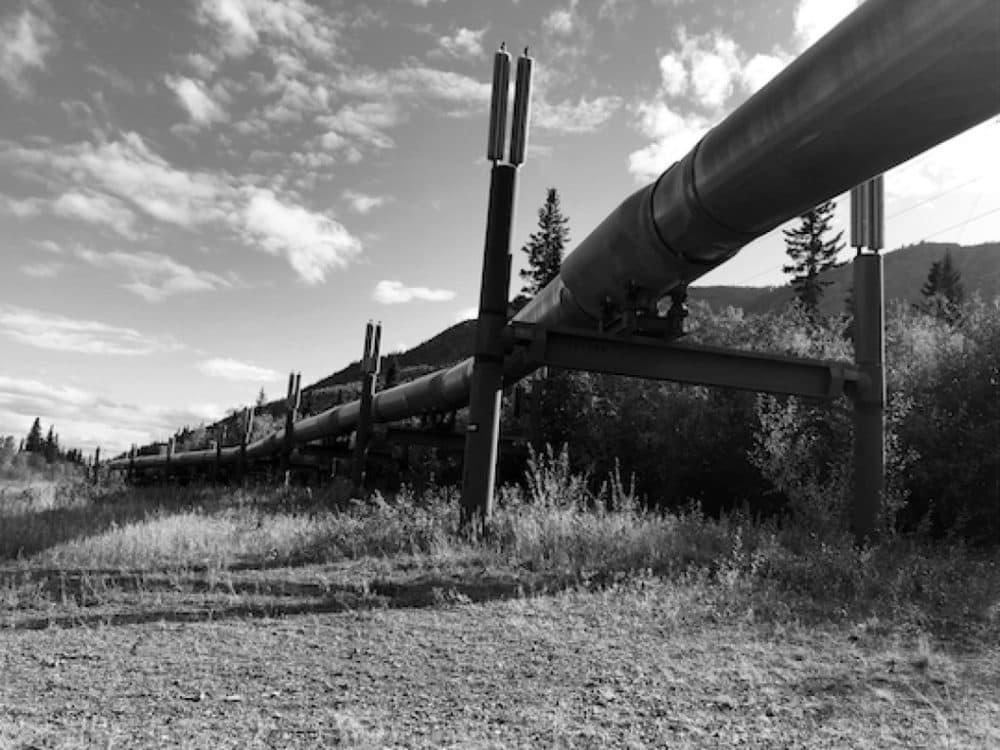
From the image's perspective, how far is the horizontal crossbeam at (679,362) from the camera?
9.16 metres

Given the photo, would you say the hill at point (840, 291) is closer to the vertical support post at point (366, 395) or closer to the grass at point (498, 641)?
the vertical support post at point (366, 395)

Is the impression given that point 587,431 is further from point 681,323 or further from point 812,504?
point 681,323

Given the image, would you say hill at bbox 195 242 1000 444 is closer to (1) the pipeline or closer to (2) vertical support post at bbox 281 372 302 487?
(2) vertical support post at bbox 281 372 302 487

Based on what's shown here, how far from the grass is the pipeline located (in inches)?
129

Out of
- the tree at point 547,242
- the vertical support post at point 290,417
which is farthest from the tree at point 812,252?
the vertical support post at point 290,417

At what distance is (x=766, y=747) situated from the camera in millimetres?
3338

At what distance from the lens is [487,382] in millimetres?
9445

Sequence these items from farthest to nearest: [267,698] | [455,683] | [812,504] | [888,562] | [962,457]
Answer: [962,457]
[812,504]
[888,562]
[455,683]
[267,698]

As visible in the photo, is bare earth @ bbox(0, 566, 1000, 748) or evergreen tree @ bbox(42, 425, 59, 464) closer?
bare earth @ bbox(0, 566, 1000, 748)

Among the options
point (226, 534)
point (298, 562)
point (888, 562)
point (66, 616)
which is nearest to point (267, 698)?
point (66, 616)

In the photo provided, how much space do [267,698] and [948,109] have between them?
5.76 meters

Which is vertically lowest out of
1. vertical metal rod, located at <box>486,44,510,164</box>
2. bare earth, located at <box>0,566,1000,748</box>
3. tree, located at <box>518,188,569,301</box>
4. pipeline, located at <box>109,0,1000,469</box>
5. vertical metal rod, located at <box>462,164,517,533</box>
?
bare earth, located at <box>0,566,1000,748</box>

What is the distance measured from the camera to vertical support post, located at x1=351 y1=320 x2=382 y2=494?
17.5 meters

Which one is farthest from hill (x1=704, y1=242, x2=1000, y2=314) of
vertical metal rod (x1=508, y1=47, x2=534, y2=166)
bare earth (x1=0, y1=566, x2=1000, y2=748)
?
bare earth (x1=0, y1=566, x2=1000, y2=748)
